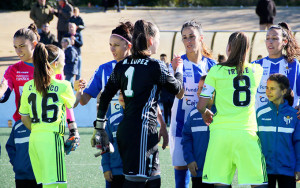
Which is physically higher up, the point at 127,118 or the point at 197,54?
the point at 197,54

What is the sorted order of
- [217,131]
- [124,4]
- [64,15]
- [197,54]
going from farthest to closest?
[124,4] → [64,15] → [197,54] → [217,131]

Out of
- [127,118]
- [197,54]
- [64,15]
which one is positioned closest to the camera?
[127,118]

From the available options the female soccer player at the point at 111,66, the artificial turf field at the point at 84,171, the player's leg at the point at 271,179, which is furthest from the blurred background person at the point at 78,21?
the player's leg at the point at 271,179

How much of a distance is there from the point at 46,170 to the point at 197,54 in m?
2.04

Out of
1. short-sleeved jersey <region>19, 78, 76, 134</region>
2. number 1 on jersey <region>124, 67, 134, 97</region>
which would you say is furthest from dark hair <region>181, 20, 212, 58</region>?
short-sleeved jersey <region>19, 78, 76, 134</region>

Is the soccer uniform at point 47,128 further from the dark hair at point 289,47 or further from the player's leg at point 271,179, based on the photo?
the dark hair at point 289,47

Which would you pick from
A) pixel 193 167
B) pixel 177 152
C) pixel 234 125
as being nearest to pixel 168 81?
pixel 234 125

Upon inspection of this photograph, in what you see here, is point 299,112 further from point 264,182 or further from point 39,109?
point 39,109

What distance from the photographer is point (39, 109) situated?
4422 mm

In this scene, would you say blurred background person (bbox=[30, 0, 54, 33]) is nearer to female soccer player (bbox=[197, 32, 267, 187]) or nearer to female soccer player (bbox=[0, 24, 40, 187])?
female soccer player (bbox=[0, 24, 40, 187])

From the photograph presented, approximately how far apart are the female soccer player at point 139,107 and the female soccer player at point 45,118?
1.86ft

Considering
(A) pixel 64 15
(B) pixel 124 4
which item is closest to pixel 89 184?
(A) pixel 64 15

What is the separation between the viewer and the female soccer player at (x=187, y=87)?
5.12 m

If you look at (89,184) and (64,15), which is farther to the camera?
(64,15)
